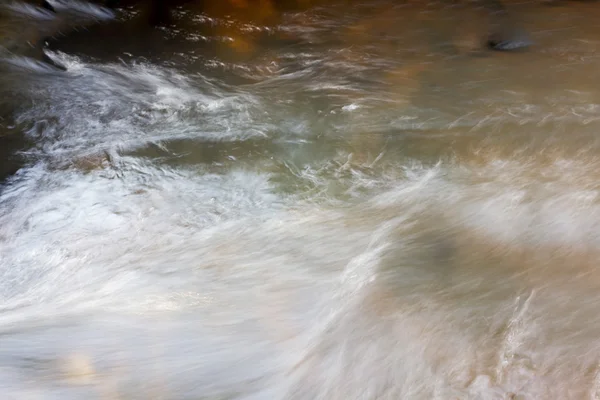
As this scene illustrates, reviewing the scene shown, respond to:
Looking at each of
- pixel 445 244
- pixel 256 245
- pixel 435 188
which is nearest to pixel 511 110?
pixel 435 188

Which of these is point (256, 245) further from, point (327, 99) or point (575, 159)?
point (575, 159)

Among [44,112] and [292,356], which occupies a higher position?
[44,112]

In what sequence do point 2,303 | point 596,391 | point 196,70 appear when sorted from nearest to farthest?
point 596,391
point 2,303
point 196,70

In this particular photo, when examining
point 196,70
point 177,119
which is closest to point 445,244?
point 177,119

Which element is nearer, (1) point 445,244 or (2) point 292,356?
(2) point 292,356

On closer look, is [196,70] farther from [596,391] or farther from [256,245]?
[596,391]

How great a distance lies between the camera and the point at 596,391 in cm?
207

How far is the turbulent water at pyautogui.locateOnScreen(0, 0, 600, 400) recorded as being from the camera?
7.41 feet

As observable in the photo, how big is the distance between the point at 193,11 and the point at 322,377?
15.5 feet

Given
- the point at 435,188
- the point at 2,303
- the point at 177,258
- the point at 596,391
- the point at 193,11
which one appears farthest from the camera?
the point at 193,11

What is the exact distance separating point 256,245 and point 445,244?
3.42ft

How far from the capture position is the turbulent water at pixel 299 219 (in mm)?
2258

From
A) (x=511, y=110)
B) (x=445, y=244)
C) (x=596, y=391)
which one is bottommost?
(x=596, y=391)

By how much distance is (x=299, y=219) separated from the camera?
3068 millimetres
